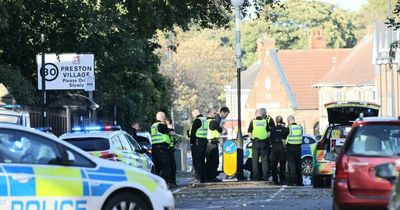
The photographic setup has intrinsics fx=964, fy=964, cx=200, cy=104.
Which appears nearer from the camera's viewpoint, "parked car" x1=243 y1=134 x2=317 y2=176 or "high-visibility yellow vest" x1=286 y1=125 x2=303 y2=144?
"high-visibility yellow vest" x1=286 y1=125 x2=303 y2=144

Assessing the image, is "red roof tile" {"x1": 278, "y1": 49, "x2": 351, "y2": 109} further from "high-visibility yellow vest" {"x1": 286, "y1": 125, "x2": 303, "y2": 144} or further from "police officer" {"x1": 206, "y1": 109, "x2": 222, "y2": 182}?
"high-visibility yellow vest" {"x1": 286, "y1": 125, "x2": 303, "y2": 144}

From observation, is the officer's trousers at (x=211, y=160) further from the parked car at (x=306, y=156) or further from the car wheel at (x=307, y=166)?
the car wheel at (x=307, y=166)

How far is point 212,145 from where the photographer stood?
80.5ft

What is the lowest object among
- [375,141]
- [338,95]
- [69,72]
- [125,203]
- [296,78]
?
[125,203]

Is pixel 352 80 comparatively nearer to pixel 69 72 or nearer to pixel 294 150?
pixel 69 72

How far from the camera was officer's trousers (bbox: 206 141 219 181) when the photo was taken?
80.4ft

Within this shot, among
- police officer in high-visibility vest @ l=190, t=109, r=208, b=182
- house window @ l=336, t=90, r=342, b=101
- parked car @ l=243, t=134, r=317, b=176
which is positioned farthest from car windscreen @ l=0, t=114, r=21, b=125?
house window @ l=336, t=90, r=342, b=101

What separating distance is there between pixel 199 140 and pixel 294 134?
92.4 inches

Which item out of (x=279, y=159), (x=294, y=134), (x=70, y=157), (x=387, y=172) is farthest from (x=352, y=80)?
(x=387, y=172)

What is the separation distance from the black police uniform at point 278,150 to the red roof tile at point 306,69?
65.1 m

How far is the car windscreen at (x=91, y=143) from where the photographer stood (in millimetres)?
18641

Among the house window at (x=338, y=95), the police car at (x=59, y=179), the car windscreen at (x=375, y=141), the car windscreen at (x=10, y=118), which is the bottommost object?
the police car at (x=59, y=179)

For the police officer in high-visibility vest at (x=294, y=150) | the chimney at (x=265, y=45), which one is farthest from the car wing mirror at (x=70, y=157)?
the chimney at (x=265, y=45)

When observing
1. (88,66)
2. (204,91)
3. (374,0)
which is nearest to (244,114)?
(204,91)
